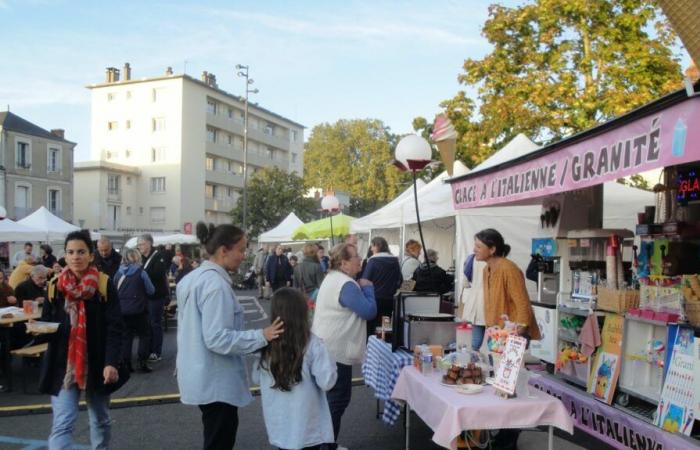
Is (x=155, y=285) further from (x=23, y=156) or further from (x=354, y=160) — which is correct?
(x=354, y=160)

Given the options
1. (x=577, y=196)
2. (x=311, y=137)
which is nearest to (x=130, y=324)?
(x=577, y=196)

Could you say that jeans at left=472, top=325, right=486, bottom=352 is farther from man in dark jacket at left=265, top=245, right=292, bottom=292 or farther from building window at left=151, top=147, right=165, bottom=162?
building window at left=151, top=147, right=165, bottom=162

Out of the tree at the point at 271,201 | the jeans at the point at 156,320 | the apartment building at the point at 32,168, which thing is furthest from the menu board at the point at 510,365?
the apartment building at the point at 32,168

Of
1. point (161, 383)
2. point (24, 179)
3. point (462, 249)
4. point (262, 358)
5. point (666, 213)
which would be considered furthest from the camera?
point (24, 179)

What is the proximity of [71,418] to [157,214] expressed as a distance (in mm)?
50093

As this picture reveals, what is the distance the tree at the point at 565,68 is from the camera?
45.5 feet

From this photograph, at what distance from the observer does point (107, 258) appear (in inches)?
337

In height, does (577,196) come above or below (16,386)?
above

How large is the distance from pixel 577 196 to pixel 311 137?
198 ft

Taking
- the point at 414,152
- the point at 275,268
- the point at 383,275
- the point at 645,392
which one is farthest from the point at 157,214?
the point at 645,392

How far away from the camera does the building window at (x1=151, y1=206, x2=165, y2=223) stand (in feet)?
169

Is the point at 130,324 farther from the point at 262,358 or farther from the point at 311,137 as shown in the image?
the point at 311,137

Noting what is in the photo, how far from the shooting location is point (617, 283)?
17.3 feet

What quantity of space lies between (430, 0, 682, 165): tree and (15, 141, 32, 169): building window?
3392 cm
